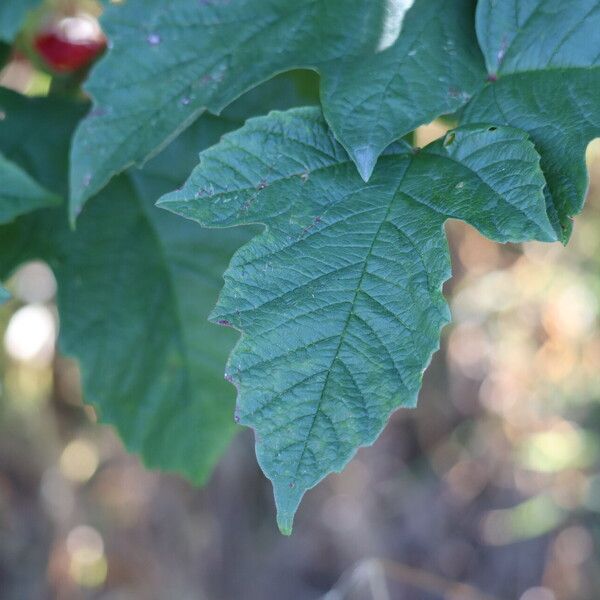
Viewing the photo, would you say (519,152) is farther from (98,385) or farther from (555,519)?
(555,519)

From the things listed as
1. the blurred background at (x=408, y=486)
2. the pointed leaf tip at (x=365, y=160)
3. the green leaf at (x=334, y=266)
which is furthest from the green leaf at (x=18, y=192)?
the blurred background at (x=408, y=486)

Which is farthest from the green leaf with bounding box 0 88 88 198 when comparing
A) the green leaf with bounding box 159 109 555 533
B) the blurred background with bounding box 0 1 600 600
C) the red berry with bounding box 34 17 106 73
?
the blurred background with bounding box 0 1 600 600

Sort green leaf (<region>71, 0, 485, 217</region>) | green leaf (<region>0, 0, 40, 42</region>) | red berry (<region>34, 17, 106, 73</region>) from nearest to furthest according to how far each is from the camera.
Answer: green leaf (<region>71, 0, 485, 217</region>) < green leaf (<region>0, 0, 40, 42</region>) < red berry (<region>34, 17, 106, 73</region>)

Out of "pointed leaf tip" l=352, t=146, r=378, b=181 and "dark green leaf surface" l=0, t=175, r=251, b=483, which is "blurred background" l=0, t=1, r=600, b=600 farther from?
"pointed leaf tip" l=352, t=146, r=378, b=181

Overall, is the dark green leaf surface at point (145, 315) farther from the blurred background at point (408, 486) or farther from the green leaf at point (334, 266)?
the blurred background at point (408, 486)

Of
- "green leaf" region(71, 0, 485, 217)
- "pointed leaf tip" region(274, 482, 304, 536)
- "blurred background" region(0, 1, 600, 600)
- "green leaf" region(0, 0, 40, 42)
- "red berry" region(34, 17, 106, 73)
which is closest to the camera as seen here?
"pointed leaf tip" region(274, 482, 304, 536)

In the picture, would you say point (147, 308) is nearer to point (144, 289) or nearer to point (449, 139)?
point (144, 289)
